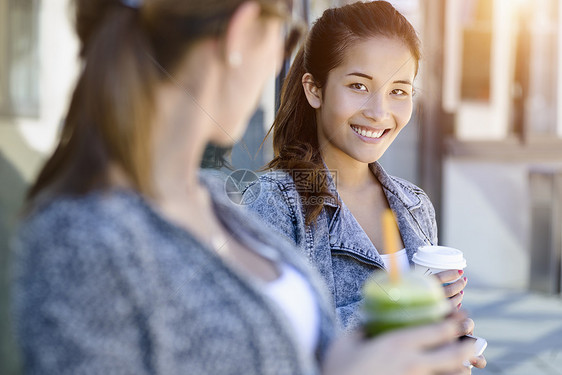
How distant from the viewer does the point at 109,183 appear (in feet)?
2.15

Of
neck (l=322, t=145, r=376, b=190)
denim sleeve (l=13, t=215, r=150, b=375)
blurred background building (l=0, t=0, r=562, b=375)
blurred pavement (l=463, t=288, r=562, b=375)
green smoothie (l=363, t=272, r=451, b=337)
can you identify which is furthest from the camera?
blurred background building (l=0, t=0, r=562, b=375)

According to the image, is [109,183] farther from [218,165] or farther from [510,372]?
[510,372]

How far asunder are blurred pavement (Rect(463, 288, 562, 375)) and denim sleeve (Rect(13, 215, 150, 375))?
3079 millimetres

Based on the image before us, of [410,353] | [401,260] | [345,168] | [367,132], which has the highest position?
[367,132]

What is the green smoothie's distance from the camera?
714 millimetres

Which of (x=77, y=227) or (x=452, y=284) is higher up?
(x=77, y=227)

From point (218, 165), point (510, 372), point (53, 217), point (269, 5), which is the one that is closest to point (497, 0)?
point (510, 372)

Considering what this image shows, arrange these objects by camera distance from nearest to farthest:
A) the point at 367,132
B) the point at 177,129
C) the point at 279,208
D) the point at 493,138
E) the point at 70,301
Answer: the point at 70,301 < the point at 177,129 < the point at 279,208 < the point at 367,132 < the point at 493,138

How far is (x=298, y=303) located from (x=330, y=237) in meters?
0.67

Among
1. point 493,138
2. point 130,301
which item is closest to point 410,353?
point 130,301

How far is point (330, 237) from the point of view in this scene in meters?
1.47

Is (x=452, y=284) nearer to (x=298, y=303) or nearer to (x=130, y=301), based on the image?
(x=298, y=303)

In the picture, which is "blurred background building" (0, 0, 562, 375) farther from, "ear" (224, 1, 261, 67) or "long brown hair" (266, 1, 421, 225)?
"ear" (224, 1, 261, 67)

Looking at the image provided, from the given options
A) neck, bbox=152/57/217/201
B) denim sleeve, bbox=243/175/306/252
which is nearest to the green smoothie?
neck, bbox=152/57/217/201
